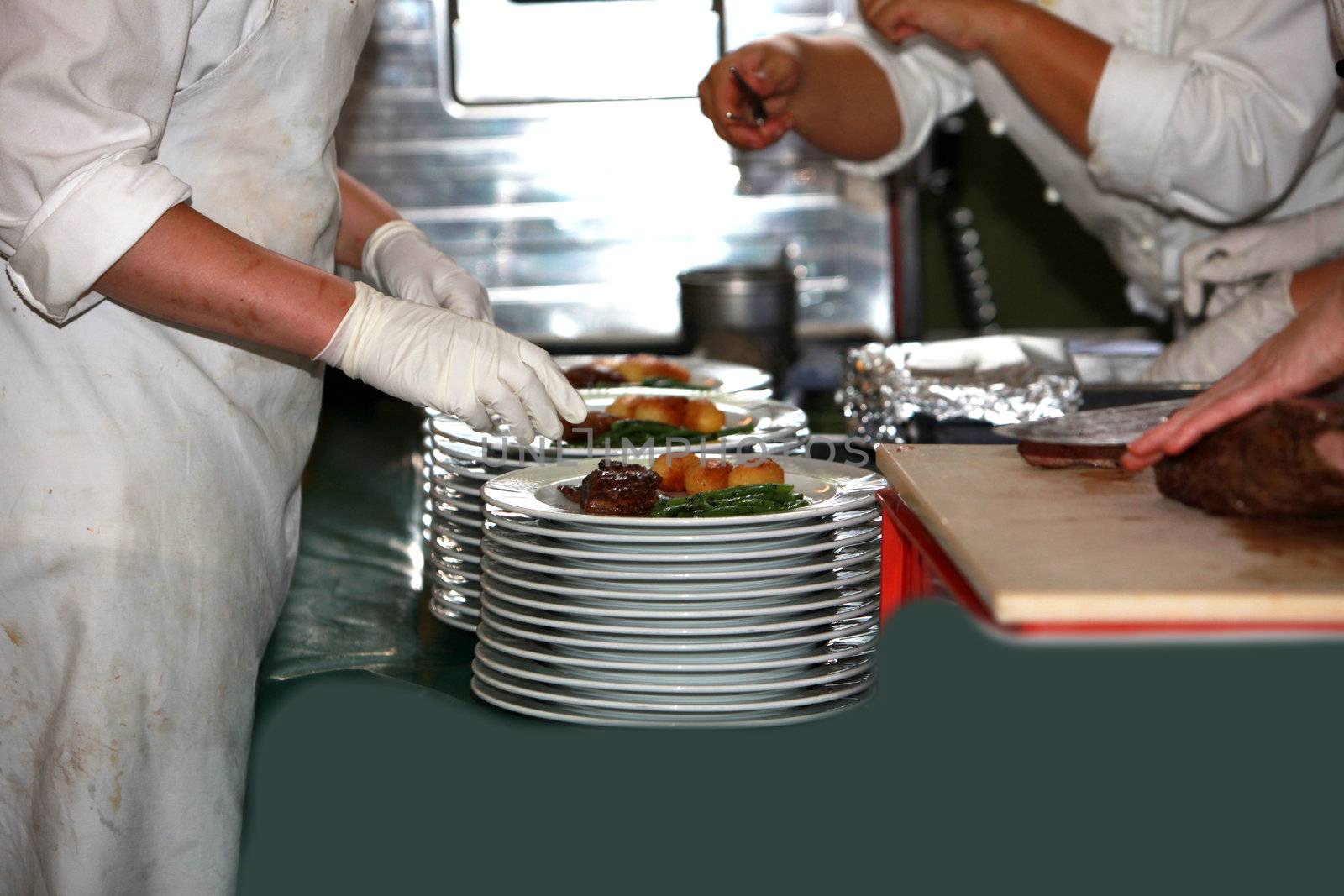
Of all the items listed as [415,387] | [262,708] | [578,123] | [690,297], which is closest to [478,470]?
[415,387]

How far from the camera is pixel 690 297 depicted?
2338 millimetres

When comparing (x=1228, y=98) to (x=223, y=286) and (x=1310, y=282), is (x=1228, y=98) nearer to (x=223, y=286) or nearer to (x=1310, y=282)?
(x=1310, y=282)

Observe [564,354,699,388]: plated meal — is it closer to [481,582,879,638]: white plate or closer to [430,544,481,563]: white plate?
[430,544,481,563]: white plate

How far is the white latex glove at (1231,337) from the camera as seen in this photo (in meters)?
Answer: 1.82

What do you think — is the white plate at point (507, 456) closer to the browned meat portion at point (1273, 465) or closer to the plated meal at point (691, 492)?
the plated meal at point (691, 492)

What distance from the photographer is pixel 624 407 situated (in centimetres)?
159

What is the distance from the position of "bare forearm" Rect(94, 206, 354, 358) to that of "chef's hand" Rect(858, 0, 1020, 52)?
3.93 ft

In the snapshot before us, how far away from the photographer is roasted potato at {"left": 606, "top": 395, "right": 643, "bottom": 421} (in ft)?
5.15

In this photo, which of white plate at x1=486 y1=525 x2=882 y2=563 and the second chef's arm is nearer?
white plate at x1=486 y1=525 x2=882 y2=563

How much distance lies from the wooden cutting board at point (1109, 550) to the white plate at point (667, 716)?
181 millimetres

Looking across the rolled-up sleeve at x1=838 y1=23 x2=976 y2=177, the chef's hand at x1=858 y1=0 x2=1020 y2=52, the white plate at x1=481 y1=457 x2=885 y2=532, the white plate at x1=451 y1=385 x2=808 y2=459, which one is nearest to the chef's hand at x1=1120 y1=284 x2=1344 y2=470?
the white plate at x1=481 y1=457 x2=885 y2=532

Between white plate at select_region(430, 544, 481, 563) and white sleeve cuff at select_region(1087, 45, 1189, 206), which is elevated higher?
white sleeve cuff at select_region(1087, 45, 1189, 206)

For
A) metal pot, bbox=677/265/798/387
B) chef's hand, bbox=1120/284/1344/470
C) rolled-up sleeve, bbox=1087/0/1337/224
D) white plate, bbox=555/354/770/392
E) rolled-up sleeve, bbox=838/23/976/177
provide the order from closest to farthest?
chef's hand, bbox=1120/284/1344/470, white plate, bbox=555/354/770/392, rolled-up sleeve, bbox=1087/0/1337/224, metal pot, bbox=677/265/798/387, rolled-up sleeve, bbox=838/23/976/177

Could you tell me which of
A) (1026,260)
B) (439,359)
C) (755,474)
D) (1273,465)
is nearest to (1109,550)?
(1273,465)
